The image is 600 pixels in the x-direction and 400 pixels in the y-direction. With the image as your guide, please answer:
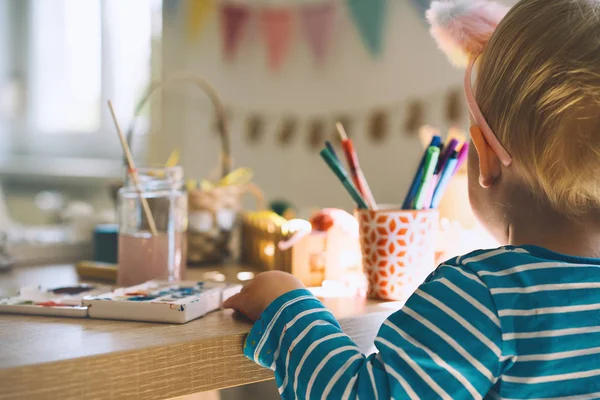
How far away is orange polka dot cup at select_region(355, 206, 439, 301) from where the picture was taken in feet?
2.63

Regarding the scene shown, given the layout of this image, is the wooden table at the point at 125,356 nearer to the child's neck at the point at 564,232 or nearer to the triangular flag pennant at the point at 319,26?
the child's neck at the point at 564,232

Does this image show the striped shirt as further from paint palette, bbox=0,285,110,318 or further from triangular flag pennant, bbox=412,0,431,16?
triangular flag pennant, bbox=412,0,431,16

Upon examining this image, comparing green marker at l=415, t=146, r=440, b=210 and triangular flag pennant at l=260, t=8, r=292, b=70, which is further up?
triangular flag pennant at l=260, t=8, r=292, b=70

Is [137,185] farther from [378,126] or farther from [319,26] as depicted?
[319,26]

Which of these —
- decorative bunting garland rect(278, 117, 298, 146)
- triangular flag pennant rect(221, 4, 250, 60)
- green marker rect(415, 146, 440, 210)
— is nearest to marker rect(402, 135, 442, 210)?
green marker rect(415, 146, 440, 210)

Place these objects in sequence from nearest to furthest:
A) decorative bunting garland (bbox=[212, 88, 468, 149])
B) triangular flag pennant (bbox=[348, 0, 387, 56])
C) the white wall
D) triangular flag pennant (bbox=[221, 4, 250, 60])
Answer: decorative bunting garland (bbox=[212, 88, 468, 149]), the white wall, triangular flag pennant (bbox=[348, 0, 387, 56]), triangular flag pennant (bbox=[221, 4, 250, 60])

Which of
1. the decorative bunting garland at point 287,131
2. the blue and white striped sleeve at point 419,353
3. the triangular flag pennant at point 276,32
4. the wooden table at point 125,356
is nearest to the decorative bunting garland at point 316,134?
the decorative bunting garland at point 287,131

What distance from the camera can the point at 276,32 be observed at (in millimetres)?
2875

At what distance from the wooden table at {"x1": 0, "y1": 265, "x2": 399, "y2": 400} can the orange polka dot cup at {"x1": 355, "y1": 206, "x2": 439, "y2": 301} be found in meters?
0.08

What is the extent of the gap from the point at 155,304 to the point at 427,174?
1.19 ft

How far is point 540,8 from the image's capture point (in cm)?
61

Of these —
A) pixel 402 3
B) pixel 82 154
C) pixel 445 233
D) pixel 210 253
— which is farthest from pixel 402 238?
pixel 82 154

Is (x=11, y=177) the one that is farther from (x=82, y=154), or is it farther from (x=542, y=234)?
(x=542, y=234)

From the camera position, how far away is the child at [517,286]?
54 cm
